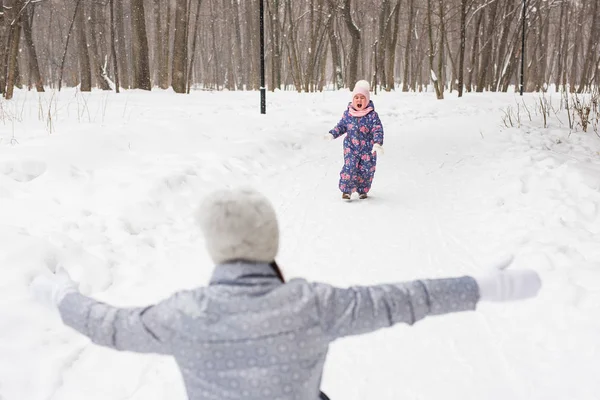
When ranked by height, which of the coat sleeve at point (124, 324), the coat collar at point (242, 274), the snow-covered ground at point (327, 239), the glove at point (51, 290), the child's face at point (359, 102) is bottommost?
the snow-covered ground at point (327, 239)

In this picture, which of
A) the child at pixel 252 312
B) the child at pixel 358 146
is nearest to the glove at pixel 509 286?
the child at pixel 252 312

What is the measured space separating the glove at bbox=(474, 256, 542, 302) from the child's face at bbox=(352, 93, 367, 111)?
544 cm

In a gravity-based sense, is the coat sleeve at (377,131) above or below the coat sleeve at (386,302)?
above

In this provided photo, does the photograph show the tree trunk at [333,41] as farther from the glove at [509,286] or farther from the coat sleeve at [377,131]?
the glove at [509,286]

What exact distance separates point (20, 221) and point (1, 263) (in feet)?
3.10

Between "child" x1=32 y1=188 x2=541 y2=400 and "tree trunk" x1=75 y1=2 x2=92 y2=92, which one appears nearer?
"child" x1=32 y1=188 x2=541 y2=400

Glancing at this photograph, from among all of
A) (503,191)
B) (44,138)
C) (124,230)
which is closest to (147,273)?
(124,230)

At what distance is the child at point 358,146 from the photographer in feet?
22.6

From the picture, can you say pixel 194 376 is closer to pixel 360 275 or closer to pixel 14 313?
pixel 14 313

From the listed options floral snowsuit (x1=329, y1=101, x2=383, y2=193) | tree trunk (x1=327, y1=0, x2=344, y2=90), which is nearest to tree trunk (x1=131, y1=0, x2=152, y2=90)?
tree trunk (x1=327, y1=0, x2=344, y2=90)

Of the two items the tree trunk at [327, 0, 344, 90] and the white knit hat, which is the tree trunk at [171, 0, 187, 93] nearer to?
the tree trunk at [327, 0, 344, 90]

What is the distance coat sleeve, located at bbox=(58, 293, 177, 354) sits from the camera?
4.67ft

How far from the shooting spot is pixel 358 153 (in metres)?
7.04

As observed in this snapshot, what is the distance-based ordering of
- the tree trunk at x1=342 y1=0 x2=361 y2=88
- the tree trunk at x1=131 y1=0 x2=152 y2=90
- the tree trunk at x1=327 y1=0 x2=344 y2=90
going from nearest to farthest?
the tree trunk at x1=131 y1=0 x2=152 y2=90 < the tree trunk at x1=342 y1=0 x2=361 y2=88 < the tree trunk at x1=327 y1=0 x2=344 y2=90
